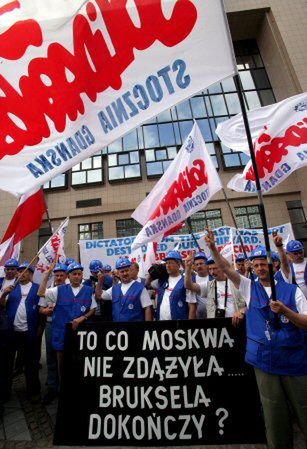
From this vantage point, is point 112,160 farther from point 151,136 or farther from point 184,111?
point 184,111

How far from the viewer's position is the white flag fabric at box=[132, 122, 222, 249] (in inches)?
174

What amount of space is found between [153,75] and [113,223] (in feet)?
47.7

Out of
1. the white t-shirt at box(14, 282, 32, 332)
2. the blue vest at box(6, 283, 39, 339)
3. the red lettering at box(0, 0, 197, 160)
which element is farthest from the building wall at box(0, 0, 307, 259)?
the red lettering at box(0, 0, 197, 160)

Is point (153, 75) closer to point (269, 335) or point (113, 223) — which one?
point (269, 335)

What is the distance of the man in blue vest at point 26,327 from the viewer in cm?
436

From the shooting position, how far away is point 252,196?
16391mm

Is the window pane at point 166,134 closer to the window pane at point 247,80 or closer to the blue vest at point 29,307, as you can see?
the window pane at point 247,80

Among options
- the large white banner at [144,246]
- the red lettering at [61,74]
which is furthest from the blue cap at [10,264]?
the large white banner at [144,246]

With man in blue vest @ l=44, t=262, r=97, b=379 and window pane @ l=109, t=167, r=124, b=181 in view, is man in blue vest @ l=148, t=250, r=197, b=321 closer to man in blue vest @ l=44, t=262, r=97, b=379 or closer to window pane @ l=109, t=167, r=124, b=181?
man in blue vest @ l=44, t=262, r=97, b=379

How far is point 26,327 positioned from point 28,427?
139 cm

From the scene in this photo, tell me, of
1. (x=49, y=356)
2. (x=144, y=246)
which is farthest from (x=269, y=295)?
(x=144, y=246)

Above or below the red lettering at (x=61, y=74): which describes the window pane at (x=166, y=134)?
above

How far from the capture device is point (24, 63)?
2508 mm

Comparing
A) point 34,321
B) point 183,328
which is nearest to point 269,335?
point 183,328
